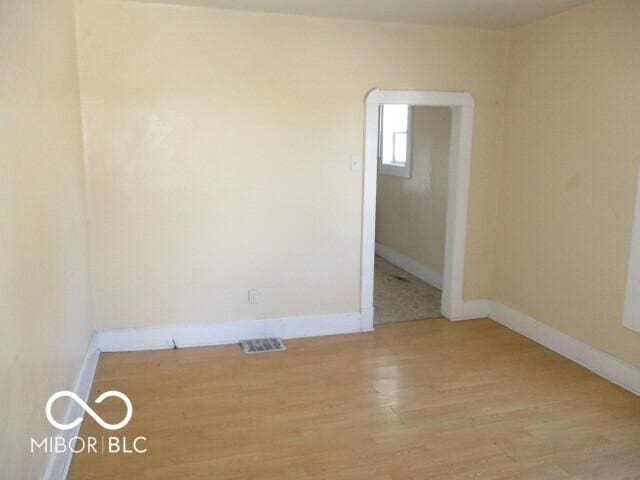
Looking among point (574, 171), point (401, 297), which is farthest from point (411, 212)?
point (574, 171)

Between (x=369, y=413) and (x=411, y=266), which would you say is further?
(x=411, y=266)

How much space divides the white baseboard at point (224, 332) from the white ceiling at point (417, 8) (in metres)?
2.32

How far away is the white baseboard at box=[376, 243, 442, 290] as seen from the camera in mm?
5586

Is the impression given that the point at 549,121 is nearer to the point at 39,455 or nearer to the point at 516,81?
the point at 516,81

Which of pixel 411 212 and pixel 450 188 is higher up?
pixel 450 188

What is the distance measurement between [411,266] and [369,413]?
3.24 meters

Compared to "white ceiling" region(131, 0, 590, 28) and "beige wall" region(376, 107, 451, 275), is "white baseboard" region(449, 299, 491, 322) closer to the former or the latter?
"beige wall" region(376, 107, 451, 275)

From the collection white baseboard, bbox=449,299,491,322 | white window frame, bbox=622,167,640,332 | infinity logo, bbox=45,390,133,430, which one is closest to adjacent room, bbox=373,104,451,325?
white baseboard, bbox=449,299,491,322

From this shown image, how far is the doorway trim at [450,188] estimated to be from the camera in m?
4.12

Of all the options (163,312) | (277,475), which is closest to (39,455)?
(277,475)

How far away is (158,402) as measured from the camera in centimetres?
313

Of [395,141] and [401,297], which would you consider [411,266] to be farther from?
[395,141]

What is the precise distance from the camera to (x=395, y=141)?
21.3 feet

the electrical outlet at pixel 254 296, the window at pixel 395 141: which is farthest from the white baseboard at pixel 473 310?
the window at pixel 395 141
